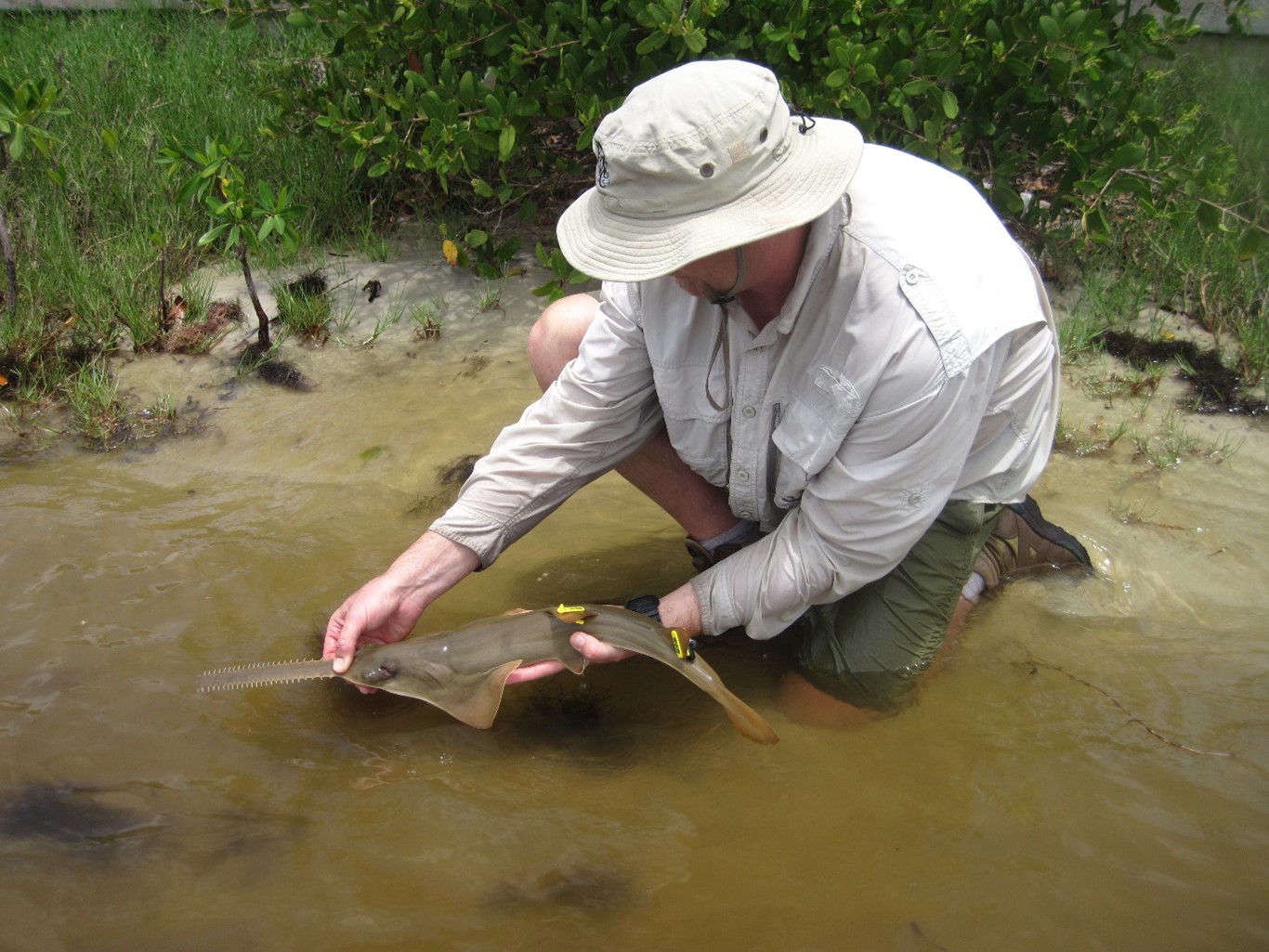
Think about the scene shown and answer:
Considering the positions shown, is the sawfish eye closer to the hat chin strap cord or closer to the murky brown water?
the murky brown water

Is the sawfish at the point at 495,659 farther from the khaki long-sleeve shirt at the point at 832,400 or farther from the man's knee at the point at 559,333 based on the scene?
the man's knee at the point at 559,333

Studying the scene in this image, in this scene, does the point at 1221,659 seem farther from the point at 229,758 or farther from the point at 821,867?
the point at 229,758

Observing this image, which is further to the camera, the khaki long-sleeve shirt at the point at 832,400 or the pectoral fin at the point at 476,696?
the pectoral fin at the point at 476,696

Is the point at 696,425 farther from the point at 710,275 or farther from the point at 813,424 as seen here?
the point at 710,275

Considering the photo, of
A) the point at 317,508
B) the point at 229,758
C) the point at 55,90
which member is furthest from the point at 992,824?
the point at 55,90

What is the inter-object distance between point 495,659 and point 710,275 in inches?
45.0

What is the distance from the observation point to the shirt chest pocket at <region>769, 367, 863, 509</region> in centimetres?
249

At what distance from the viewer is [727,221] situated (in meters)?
2.14

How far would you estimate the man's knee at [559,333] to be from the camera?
3.31 m

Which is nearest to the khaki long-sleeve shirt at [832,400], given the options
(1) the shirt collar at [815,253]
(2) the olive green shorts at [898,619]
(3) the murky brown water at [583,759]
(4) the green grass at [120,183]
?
(1) the shirt collar at [815,253]

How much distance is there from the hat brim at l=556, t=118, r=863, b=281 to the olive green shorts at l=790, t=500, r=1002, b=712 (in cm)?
100

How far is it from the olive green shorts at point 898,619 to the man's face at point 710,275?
3.00 feet

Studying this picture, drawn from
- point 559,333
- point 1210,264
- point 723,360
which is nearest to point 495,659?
point 723,360

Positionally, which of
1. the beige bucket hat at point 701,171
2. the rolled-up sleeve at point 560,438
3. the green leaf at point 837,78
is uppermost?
the beige bucket hat at point 701,171
